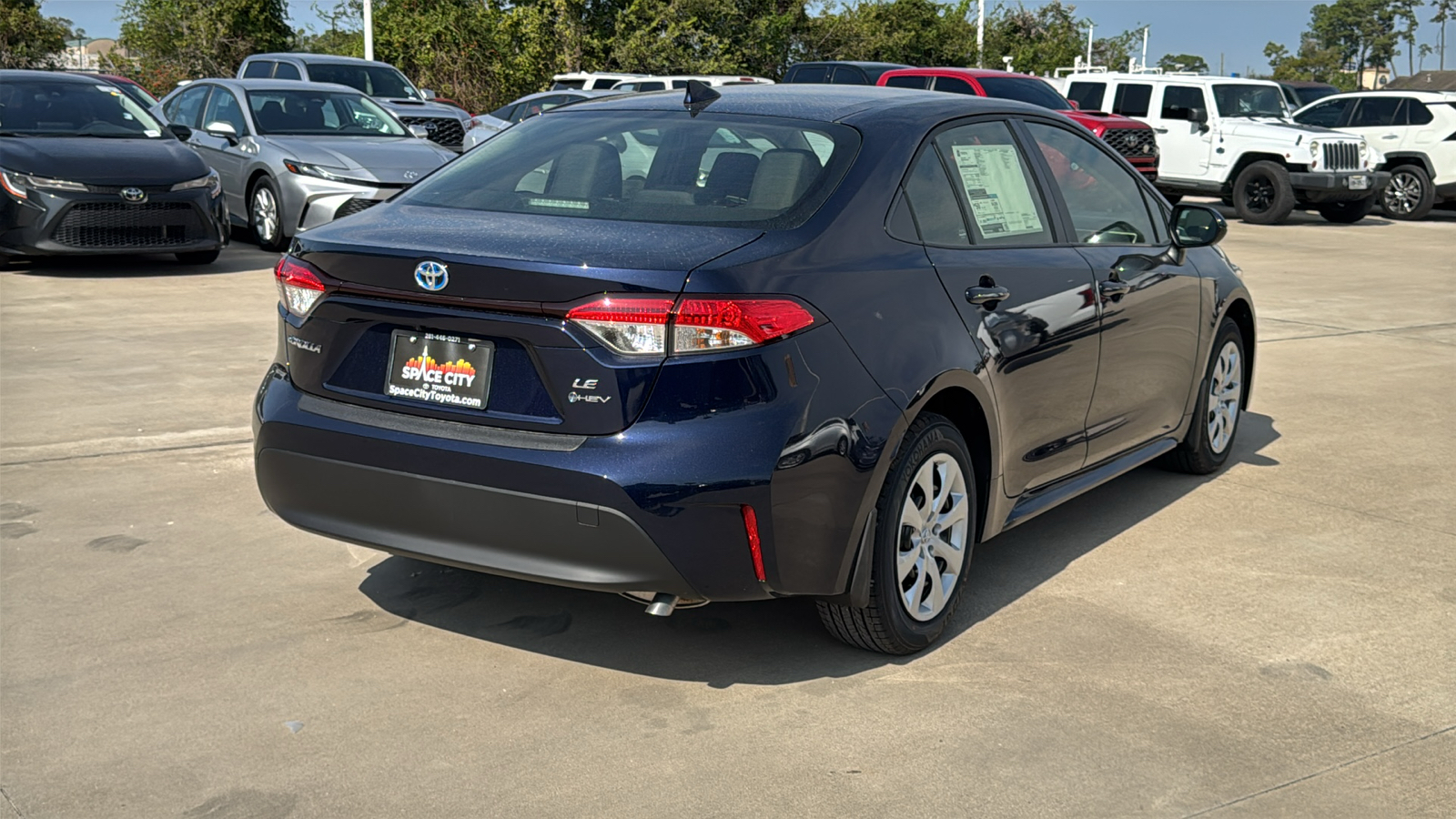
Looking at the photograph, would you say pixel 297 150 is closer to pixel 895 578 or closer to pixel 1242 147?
pixel 895 578

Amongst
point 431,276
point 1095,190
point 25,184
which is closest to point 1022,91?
point 25,184

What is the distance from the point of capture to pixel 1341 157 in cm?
2047

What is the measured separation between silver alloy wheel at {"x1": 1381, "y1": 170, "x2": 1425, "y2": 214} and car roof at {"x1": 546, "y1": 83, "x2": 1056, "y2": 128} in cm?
1898

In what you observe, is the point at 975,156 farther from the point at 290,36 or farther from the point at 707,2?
the point at 290,36

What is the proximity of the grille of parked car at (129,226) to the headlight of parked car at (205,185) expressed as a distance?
14 centimetres

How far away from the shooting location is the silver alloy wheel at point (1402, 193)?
2188cm

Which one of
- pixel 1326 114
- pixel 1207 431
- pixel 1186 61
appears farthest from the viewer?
pixel 1186 61

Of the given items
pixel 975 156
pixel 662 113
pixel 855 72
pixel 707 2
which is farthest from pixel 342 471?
pixel 707 2

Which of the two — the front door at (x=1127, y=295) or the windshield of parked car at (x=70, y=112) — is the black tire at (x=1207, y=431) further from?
the windshield of parked car at (x=70, y=112)

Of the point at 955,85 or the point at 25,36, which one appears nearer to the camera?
the point at 955,85

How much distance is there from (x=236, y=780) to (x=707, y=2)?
33.7m

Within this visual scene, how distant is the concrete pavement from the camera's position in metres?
3.43

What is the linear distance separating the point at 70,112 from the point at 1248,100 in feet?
53.7

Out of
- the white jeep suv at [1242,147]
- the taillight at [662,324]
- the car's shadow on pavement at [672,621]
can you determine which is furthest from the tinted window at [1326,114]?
the taillight at [662,324]
